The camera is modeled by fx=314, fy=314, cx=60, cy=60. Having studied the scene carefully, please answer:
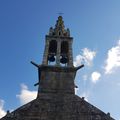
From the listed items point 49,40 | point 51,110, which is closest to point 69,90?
point 51,110

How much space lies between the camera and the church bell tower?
2258cm

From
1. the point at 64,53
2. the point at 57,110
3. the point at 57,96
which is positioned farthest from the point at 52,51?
the point at 57,110

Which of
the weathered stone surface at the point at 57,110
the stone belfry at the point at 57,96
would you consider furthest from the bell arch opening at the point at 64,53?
the weathered stone surface at the point at 57,110

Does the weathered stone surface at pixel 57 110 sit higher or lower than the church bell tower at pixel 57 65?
lower

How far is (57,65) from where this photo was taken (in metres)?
24.2

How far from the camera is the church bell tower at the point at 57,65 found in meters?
22.6

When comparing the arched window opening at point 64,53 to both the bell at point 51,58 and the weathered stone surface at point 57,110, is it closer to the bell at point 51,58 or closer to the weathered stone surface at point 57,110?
the bell at point 51,58

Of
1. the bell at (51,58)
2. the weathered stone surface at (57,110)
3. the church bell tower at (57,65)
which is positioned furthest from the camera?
the bell at (51,58)

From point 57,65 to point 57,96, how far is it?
10.3ft

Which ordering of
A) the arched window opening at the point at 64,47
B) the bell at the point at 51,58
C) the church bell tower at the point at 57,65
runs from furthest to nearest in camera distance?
1. the arched window opening at the point at 64,47
2. the bell at the point at 51,58
3. the church bell tower at the point at 57,65

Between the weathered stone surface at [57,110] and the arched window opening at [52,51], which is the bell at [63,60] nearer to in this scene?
the arched window opening at [52,51]

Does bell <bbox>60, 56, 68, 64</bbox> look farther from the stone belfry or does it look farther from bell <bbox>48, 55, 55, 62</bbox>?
bell <bbox>48, 55, 55, 62</bbox>

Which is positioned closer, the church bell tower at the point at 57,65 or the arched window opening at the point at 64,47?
the church bell tower at the point at 57,65

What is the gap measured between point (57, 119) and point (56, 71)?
4584 mm
